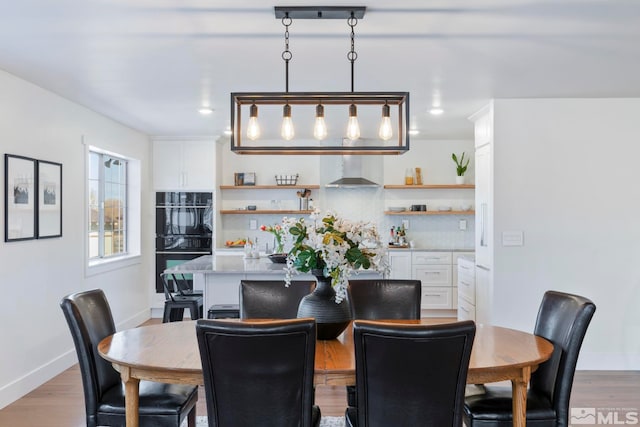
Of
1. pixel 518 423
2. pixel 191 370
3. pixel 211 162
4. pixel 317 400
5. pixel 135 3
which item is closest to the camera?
pixel 191 370

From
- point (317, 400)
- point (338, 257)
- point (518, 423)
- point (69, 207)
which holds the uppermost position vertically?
point (69, 207)

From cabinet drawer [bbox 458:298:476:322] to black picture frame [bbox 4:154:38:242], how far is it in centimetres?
Answer: 407

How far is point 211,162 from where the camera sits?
265 inches

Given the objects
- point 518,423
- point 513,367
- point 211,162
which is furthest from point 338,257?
point 211,162

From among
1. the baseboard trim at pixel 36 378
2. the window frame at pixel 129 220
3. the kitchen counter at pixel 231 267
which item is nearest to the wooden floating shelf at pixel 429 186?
the kitchen counter at pixel 231 267

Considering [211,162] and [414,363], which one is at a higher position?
[211,162]

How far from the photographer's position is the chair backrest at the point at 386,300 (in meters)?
3.06

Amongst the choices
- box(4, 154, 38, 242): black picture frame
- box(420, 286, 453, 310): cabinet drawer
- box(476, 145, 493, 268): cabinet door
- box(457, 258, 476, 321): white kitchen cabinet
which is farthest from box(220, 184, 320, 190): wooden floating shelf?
box(4, 154, 38, 242): black picture frame

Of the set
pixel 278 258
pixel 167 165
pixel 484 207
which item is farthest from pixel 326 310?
pixel 167 165

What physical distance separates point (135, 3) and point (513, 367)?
7.78 ft

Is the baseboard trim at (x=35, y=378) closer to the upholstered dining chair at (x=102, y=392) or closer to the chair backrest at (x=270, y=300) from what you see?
the upholstered dining chair at (x=102, y=392)

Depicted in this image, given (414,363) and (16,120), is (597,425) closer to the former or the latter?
(414,363)

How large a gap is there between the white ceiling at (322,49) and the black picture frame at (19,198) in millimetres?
658

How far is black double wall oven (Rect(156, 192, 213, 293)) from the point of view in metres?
6.64
